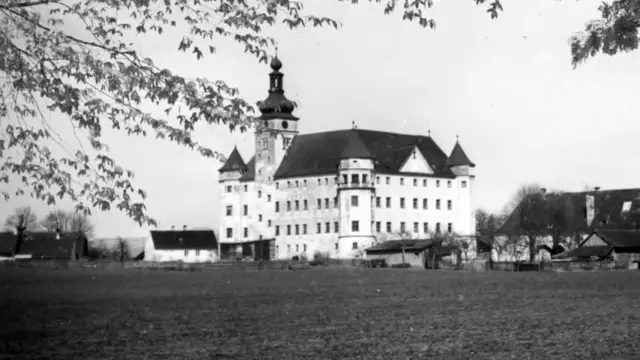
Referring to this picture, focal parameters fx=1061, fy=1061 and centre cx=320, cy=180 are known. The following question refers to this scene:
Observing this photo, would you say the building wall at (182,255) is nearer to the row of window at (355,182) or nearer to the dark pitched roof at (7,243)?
the row of window at (355,182)

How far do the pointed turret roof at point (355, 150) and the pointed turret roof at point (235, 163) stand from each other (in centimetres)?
1378

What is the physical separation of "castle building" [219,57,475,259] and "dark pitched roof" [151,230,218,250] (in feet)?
13.4

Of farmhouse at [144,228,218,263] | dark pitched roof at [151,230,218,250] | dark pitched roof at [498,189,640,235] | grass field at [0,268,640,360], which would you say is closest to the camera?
grass field at [0,268,640,360]

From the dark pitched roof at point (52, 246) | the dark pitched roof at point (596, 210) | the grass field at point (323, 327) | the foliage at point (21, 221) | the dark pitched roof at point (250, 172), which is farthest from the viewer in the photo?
the dark pitched roof at point (250, 172)

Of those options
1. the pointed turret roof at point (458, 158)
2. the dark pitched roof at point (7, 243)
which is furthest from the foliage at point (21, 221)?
the pointed turret roof at point (458, 158)

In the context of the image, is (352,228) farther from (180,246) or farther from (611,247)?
(611,247)

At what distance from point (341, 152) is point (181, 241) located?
21828 mm

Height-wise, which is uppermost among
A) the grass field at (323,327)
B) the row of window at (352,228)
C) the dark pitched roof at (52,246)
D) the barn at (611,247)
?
the row of window at (352,228)

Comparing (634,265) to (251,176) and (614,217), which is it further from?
(251,176)

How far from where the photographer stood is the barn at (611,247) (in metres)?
86.1

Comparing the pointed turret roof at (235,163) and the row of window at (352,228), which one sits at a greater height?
the pointed turret roof at (235,163)

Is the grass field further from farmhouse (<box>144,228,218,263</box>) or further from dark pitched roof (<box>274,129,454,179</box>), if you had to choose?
farmhouse (<box>144,228,218,263</box>)

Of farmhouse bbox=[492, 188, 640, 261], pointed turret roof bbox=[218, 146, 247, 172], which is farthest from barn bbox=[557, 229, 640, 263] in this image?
pointed turret roof bbox=[218, 146, 247, 172]

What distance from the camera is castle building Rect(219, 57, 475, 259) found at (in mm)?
108562
